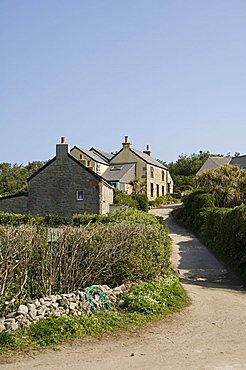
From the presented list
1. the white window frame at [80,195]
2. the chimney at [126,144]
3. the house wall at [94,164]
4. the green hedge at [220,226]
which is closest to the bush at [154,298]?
the green hedge at [220,226]

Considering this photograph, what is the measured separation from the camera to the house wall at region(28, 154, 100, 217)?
37281mm

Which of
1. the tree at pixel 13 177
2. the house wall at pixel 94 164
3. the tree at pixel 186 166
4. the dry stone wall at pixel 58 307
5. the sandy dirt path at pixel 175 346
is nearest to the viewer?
the sandy dirt path at pixel 175 346

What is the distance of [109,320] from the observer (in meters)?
10.1

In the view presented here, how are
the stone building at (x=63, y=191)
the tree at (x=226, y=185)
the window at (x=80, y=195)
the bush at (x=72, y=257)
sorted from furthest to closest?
the tree at (x=226, y=185), the window at (x=80, y=195), the stone building at (x=63, y=191), the bush at (x=72, y=257)

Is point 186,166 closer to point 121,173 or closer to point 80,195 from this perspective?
point 121,173

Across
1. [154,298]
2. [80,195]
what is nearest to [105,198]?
[80,195]

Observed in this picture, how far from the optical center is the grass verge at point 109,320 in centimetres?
852

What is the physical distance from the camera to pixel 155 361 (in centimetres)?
795

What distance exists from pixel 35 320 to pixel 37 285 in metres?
1.57

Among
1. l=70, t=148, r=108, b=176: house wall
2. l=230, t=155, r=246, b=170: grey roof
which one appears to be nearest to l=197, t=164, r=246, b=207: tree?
l=70, t=148, r=108, b=176: house wall

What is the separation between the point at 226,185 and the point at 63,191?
13.2 m

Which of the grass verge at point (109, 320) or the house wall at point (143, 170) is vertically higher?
the house wall at point (143, 170)

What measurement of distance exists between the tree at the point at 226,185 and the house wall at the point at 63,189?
997cm

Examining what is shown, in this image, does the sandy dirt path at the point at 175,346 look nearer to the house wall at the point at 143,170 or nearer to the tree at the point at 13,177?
the house wall at the point at 143,170
